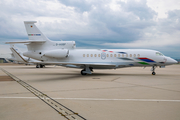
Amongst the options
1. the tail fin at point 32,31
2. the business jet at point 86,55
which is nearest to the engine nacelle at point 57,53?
the business jet at point 86,55

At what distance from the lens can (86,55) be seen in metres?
18.6

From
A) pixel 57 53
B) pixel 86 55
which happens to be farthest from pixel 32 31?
pixel 86 55

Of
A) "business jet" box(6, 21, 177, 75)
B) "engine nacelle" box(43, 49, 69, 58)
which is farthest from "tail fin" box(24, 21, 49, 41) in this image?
"engine nacelle" box(43, 49, 69, 58)

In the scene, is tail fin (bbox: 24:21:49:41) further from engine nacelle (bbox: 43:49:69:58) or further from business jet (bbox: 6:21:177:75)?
engine nacelle (bbox: 43:49:69:58)

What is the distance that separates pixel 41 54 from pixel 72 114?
15504 millimetres

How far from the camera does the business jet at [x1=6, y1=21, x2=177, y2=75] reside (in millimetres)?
17531

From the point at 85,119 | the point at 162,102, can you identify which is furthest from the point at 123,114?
the point at 162,102

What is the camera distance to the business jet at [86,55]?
57.5ft

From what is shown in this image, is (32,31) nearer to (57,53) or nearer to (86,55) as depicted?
(57,53)

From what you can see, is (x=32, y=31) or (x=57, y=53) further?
(x=32, y=31)

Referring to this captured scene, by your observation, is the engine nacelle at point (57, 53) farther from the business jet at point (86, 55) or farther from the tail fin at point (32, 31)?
the tail fin at point (32, 31)

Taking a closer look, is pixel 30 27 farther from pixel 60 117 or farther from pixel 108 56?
pixel 60 117

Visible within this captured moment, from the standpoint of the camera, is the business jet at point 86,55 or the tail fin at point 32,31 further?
the tail fin at point 32,31

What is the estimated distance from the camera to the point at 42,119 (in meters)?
4.23
